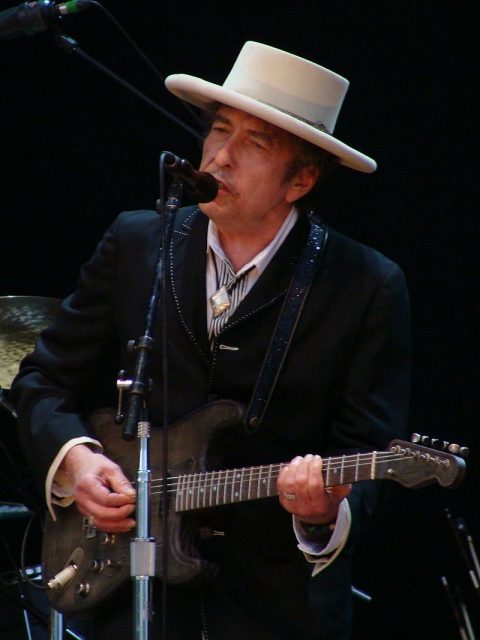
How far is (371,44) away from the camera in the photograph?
15.1ft

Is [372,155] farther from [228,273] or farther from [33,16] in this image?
[33,16]

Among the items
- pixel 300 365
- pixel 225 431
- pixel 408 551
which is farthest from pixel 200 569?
pixel 408 551

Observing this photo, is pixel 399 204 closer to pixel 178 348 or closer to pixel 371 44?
pixel 371 44

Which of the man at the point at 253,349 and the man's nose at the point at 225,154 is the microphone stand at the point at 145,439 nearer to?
the man at the point at 253,349

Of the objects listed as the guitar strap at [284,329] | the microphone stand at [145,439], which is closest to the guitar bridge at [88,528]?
the microphone stand at [145,439]

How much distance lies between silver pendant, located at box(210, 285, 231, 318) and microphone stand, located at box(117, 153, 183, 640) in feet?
1.70

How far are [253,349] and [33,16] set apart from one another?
3.82 ft

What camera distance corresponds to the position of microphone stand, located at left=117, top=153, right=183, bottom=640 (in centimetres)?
263

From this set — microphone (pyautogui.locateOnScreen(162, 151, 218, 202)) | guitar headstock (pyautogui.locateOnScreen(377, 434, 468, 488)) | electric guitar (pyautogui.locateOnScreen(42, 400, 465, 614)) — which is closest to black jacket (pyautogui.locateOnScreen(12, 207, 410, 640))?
electric guitar (pyautogui.locateOnScreen(42, 400, 465, 614))

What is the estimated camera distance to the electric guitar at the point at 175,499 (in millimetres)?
2963

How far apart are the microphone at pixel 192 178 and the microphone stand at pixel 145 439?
0.9 inches

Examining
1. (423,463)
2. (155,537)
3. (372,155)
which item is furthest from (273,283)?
(372,155)

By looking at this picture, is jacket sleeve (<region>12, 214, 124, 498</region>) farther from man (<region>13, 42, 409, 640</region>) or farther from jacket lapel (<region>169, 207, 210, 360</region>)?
jacket lapel (<region>169, 207, 210, 360</region>)

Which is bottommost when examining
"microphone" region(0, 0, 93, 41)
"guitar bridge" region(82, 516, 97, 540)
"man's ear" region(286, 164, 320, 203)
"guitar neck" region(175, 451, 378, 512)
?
"guitar bridge" region(82, 516, 97, 540)
